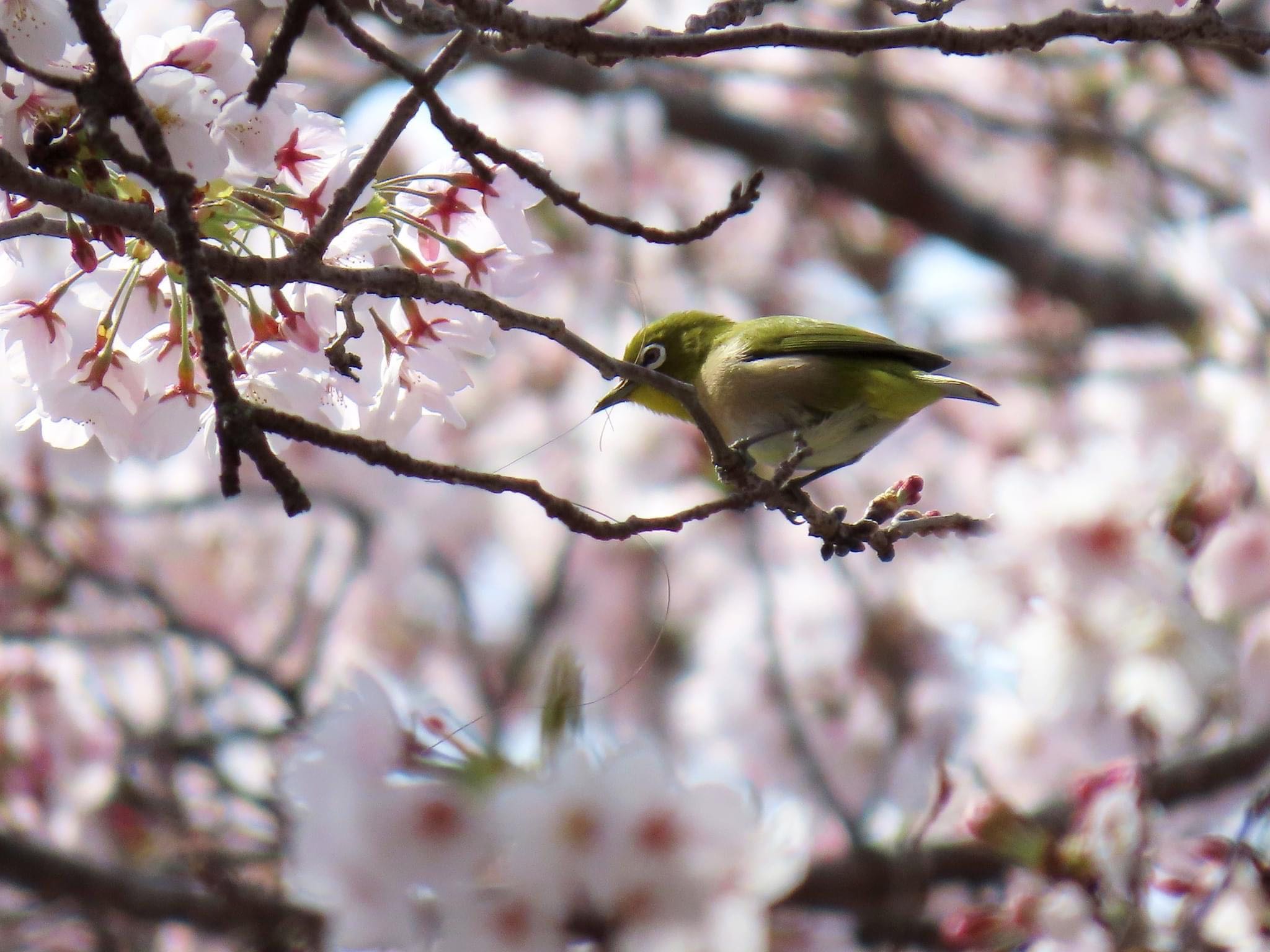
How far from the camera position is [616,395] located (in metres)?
2.72

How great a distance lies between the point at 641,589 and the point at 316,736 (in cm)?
696

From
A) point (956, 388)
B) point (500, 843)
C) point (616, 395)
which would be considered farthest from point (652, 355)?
point (500, 843)

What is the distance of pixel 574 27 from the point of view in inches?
56.5

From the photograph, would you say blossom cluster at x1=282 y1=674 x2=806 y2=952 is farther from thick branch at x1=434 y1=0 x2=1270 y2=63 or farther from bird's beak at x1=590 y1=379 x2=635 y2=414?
thick branch at x1=434 y1=0 x2=1270 y2=63

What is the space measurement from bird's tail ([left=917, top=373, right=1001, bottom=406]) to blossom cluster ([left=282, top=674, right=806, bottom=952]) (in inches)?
38.2

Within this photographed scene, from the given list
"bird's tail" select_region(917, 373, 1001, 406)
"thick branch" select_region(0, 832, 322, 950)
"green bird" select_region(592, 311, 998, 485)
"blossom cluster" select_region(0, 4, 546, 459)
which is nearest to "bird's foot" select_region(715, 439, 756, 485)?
"blossom cluster" select_region(0, 4, 546, 459)

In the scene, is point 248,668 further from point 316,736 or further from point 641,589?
point 641,589

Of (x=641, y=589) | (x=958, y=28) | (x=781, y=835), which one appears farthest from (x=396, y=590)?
(x=958, y=28)

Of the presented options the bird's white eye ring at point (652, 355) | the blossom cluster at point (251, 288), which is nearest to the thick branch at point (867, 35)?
A: the blossom cluster at point (251, 288)

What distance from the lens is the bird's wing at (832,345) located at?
2.82 m

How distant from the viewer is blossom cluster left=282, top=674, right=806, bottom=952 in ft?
6.26

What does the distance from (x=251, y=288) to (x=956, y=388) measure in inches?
60.4

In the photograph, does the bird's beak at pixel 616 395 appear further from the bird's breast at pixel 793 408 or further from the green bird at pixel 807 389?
the bird's breast at pixel 793 408

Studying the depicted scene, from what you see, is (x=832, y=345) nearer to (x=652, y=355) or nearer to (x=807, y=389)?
(x=807, y=389)
